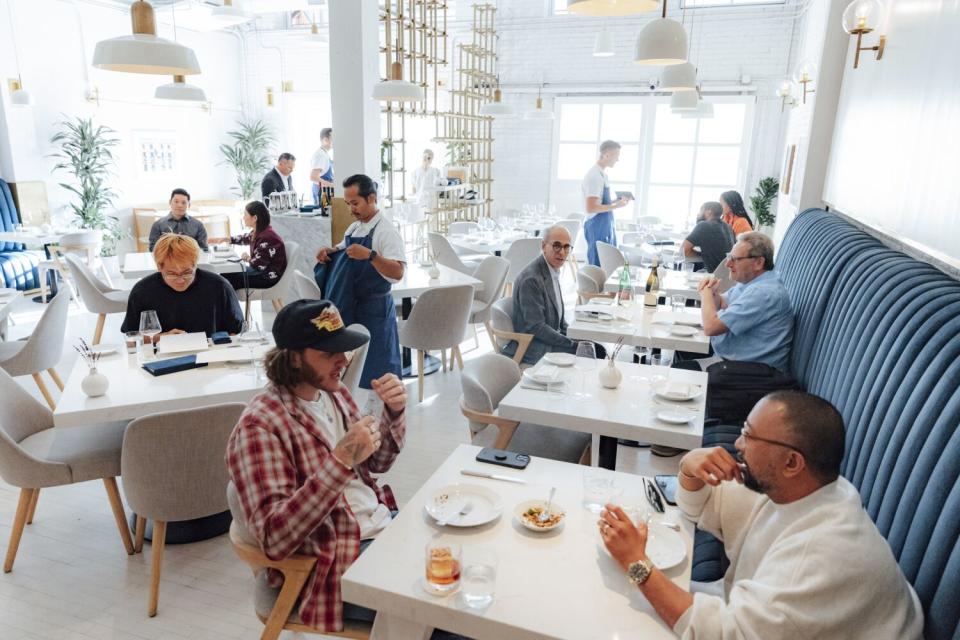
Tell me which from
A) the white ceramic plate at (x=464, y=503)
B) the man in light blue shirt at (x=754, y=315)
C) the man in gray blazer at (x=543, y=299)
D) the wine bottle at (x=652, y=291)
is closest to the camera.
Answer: the white ceramic plate at (x=464, y=503)

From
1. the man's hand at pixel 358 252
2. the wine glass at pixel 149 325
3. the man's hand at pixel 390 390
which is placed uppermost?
the man's hand at pixel 358 252

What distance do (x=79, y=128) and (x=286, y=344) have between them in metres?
9.41

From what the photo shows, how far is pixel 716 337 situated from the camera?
399 cm

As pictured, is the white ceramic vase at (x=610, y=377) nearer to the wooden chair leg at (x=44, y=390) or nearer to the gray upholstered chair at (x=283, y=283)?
the wooden chair leg at (x=44, y=390)

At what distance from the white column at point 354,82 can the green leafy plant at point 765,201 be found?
5.87 metres

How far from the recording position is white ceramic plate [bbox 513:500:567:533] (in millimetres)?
1754

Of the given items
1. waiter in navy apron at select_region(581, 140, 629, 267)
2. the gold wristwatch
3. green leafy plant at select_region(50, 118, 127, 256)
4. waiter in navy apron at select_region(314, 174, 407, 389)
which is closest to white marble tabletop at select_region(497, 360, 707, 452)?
the gold wristwatch

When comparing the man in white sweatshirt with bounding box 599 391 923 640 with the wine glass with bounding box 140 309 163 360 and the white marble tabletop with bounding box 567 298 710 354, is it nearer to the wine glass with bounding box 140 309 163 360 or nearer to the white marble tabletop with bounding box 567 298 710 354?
the white marble tabletop with bounding box 567 298 710 354

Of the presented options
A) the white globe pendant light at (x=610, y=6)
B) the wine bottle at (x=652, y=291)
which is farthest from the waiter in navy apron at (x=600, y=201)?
the white globe pendant light at (x=610, y=6)

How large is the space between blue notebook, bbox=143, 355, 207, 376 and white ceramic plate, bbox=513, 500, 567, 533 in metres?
1.95

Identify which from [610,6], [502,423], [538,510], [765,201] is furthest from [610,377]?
[765,201]

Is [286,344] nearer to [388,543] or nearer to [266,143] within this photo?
[388,543]

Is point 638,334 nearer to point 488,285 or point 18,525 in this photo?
point 488,285

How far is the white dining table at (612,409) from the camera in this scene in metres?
2.48
